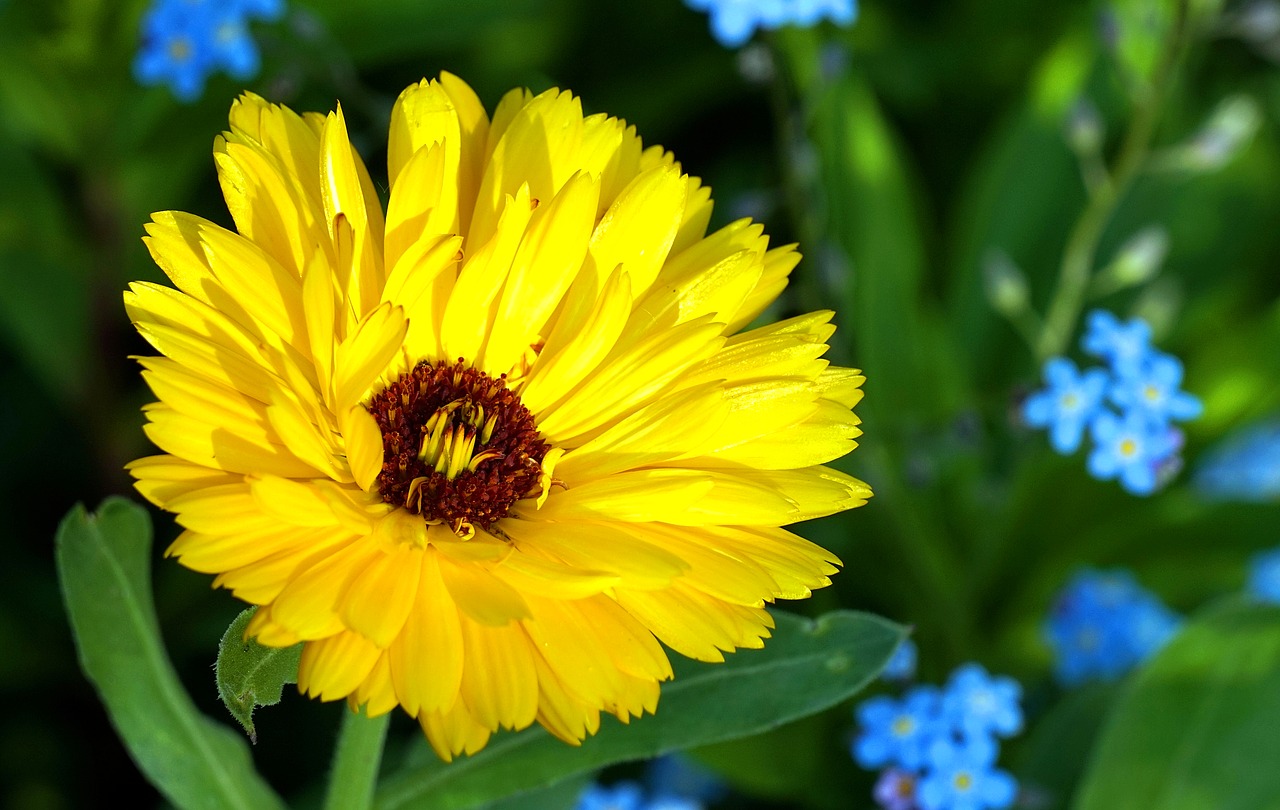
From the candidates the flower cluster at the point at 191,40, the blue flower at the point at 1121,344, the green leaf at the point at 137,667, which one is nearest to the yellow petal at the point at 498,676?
the green leaf at the point at 137,667

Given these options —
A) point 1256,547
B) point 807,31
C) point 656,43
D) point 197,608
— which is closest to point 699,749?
point 197,608

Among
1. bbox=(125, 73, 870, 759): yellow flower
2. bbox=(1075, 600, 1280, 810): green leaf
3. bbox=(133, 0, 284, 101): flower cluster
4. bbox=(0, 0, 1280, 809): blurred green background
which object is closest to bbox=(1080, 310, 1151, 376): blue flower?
bbox=(0, 0, 1280, 809): blurred green background

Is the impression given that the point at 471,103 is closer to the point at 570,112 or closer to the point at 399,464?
the point at 570,112

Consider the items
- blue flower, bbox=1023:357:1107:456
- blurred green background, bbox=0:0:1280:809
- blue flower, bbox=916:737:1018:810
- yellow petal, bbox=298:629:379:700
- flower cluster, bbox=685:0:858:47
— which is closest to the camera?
yellow petal, bbox=298:629:379:700

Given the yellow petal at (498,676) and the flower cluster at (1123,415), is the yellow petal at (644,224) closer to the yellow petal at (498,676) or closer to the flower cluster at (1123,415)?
the yellow petal at (498,676)

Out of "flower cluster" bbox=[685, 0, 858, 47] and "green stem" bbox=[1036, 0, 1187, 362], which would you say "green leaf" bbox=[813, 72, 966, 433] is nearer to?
"green stem" bbox=[1036, 0, 1187, 362]
